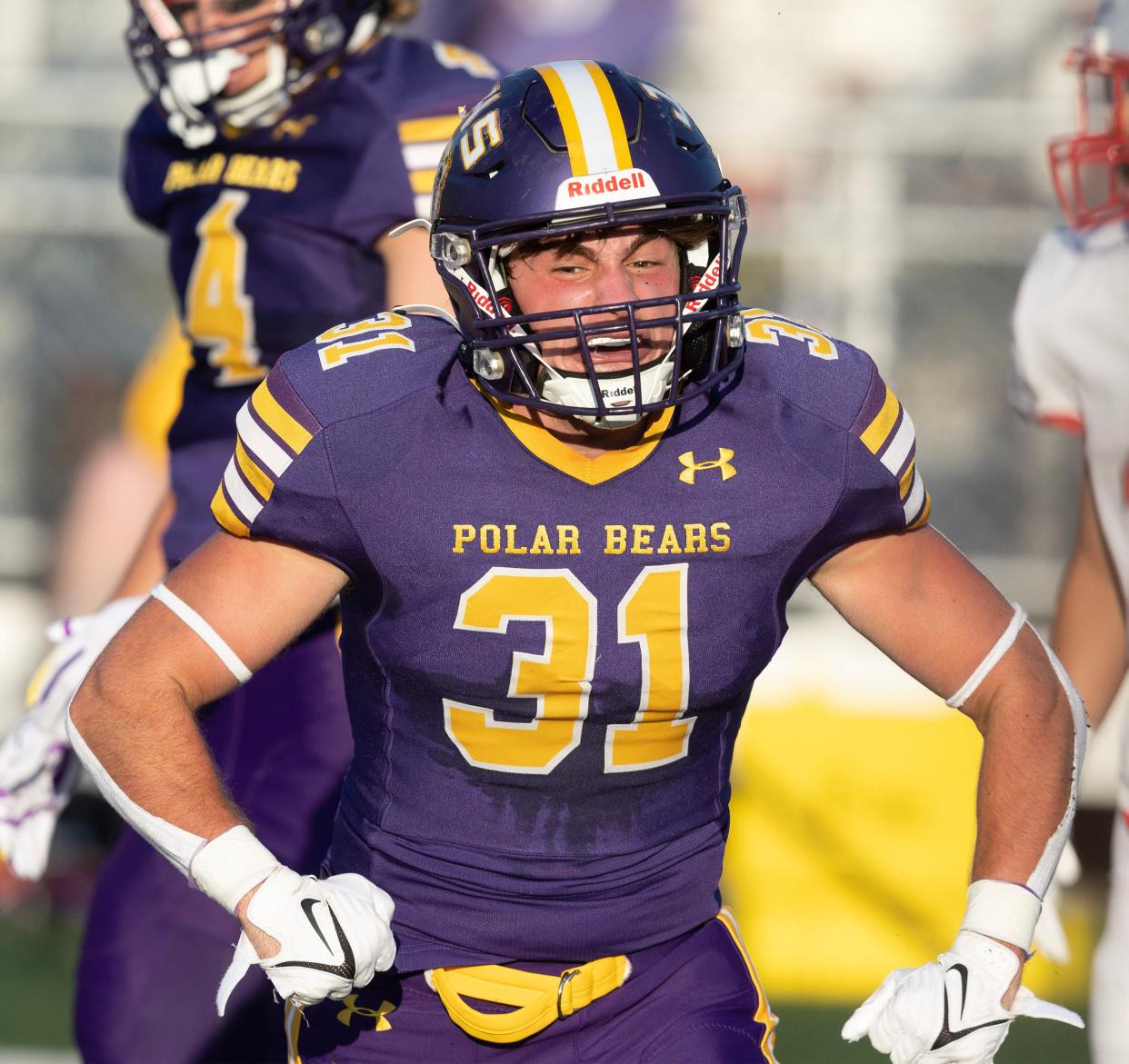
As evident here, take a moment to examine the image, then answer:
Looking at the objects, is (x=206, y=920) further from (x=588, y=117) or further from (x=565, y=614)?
(x=588, y=117)

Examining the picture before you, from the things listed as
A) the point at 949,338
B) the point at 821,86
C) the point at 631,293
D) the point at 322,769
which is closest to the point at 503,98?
the point at 631,293

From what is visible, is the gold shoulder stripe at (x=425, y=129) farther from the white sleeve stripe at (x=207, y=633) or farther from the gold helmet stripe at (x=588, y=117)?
the white sleeve stripe at (x=207, y=633)

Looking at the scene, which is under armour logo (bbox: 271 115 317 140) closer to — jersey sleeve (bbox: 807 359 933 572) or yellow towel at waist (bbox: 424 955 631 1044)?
jersey sleeve (bbox: 807 359 933 572)

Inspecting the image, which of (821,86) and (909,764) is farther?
(821,86)

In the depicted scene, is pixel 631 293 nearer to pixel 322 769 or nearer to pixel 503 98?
pixel 503 98

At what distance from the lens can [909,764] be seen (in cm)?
525

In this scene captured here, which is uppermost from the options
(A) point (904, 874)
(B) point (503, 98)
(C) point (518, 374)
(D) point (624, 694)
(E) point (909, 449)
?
(B) point (503, 98)

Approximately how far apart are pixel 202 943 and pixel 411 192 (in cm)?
136

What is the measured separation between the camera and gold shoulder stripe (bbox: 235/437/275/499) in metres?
2.30

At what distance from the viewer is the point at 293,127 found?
3453 mm

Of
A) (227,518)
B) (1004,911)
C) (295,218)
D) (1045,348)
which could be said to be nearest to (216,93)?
(295,218)

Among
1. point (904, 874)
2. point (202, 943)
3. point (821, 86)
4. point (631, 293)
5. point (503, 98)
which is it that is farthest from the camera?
point (821, 86)

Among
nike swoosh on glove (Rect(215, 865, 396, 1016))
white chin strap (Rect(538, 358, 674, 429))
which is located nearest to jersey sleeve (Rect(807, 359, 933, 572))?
white chin strap (Rect(538, 358, 674, 429))

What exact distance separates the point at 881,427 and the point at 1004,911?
25.2 inches
